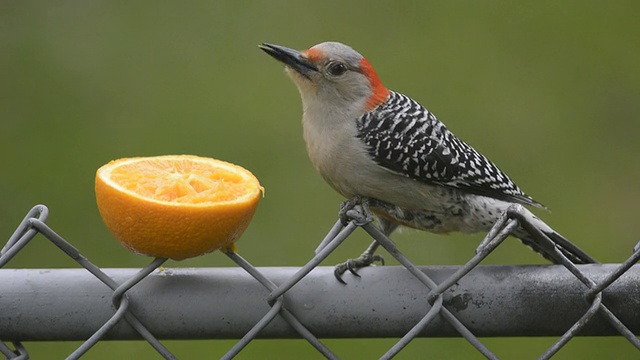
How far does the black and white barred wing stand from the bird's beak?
0.86ft

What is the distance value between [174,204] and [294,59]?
1.39 metres

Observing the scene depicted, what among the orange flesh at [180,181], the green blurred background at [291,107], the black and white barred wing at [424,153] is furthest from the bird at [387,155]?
the green blurred background at [291,107]

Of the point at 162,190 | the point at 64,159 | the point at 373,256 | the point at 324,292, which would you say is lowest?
the point at 64,159

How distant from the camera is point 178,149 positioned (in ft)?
21.6

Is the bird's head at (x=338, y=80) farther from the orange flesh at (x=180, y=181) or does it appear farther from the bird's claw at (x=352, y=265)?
the orange flesh at (x=180, y=181)

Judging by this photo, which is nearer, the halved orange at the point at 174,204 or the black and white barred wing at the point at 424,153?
the halved orange at the point at 174,204

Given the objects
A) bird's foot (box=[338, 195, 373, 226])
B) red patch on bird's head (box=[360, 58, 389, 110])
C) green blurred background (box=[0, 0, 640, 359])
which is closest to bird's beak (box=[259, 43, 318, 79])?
red patch on bird's head (box=[360, 58, 389, 110])

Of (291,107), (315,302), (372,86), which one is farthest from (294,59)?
(291,107)

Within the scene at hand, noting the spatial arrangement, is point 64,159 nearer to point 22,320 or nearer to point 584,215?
point 584,215

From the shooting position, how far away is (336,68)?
12.4 feet

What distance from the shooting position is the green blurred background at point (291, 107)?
5.93 metres

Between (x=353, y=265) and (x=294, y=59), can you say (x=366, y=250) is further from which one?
(x=294, y=59)

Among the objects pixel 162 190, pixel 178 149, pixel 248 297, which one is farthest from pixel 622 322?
pixel 178 149

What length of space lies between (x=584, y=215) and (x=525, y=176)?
18.8 inches
